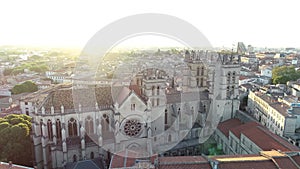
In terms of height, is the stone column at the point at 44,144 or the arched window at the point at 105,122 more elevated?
the arched window at the point at 105,122

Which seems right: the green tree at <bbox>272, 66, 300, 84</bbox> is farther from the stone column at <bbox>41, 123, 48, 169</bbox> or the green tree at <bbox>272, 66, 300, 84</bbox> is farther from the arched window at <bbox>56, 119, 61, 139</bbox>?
the stone column at <bbox>41, 123, 48, 169</bbox>

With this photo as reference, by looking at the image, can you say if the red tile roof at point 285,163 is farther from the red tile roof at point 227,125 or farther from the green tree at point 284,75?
the green tree at point 284,75

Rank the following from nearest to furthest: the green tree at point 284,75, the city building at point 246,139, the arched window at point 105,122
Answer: the city building at point 246,139, the arched window at point 105,122, the green tree at point 284,75

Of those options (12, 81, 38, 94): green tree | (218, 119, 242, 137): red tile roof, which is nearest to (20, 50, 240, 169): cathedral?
(218, 119, 242, 137): red tile roof

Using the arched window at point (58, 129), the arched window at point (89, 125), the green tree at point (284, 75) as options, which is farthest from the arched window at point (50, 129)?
the green tree at point (284, 75)

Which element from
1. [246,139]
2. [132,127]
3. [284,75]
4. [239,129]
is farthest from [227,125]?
[284,75]

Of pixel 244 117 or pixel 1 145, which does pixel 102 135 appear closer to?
pixel 1 145
